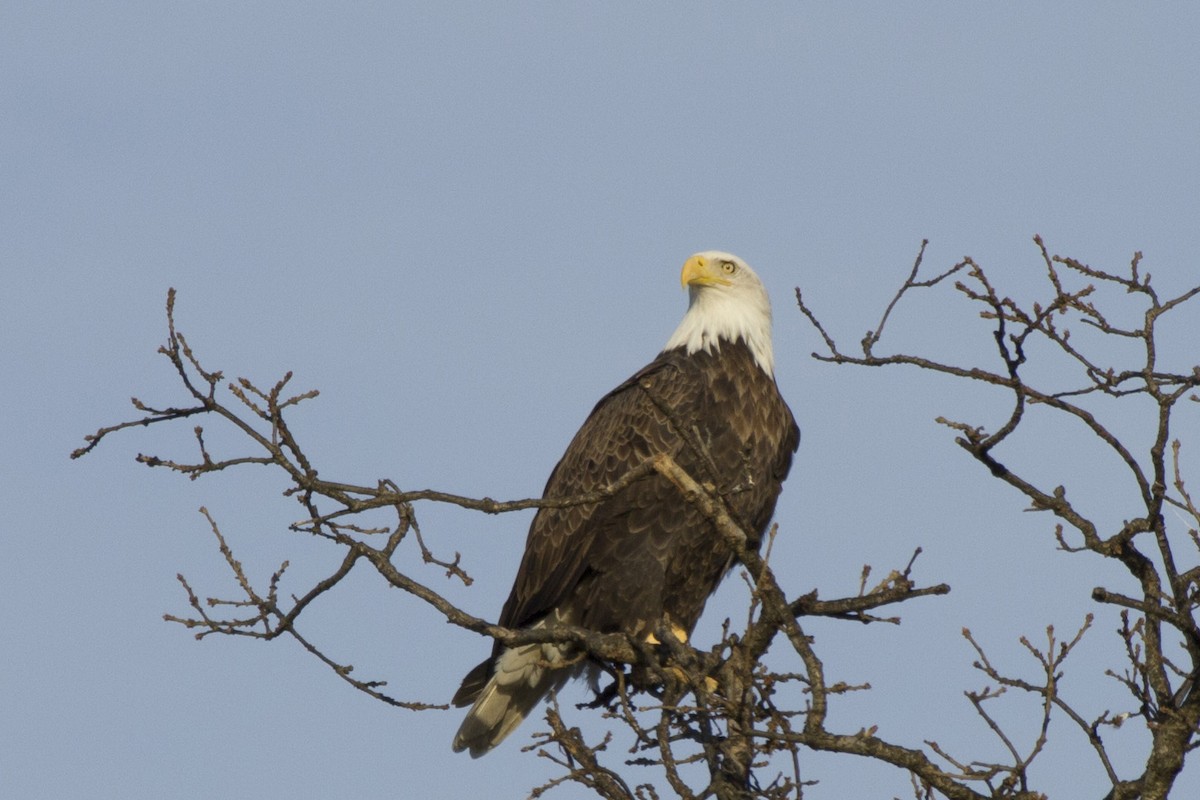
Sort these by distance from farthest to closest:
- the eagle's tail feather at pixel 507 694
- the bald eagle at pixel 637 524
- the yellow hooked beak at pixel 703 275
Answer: the yellow hooked beak at pixel 703 275 < the eagle's tail feather at pixel 507 694 < the bald eagle at pixel 637 524

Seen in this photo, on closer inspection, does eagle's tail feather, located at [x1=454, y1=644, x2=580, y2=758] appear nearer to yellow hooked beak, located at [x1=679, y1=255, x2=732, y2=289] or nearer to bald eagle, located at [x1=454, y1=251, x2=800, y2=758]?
bald eagle, located at [x1=454, y1=251, x2=800, y2=758]

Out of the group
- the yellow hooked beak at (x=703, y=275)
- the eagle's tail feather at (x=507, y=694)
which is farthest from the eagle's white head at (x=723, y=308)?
the eagle's tail feather at (x=507, y=694)

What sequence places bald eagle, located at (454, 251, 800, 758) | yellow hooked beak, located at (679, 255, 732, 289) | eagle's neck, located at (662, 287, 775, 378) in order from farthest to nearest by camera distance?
yellow hooked beak, located at (679, 255, 732, 289) < eagle's neck, located at (662, 287, 775, 378) < bald eagle, located at (454, 251, 800, 758)

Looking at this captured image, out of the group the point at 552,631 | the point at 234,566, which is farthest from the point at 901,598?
the point at 234,566

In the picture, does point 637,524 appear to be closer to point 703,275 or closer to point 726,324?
point 726,324

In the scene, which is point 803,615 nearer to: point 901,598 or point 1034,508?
point 901,598

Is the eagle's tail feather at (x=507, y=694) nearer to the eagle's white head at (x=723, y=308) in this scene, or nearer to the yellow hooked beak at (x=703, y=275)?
the eagle's white head at (x=723, y=308)

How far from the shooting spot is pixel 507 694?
7.54 metres

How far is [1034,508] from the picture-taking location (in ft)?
14.5

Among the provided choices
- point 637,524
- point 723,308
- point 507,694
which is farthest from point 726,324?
point 507,694

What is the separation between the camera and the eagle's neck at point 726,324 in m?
7.78

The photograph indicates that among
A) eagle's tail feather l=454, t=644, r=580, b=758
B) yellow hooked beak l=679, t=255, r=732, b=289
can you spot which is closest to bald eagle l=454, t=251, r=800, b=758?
eagle's tail feather l=454, t=644, r=580, b=758

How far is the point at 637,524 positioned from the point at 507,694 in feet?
4.16

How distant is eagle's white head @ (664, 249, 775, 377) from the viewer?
782 cm
